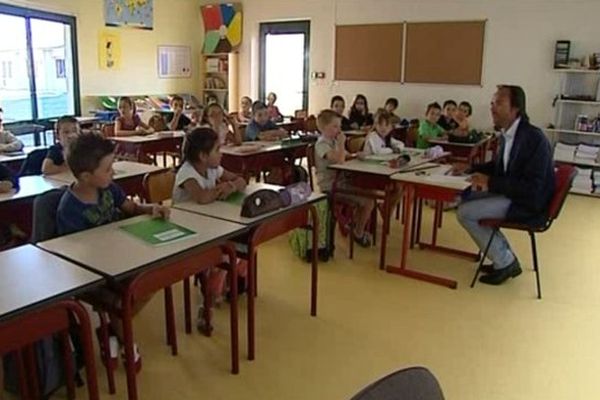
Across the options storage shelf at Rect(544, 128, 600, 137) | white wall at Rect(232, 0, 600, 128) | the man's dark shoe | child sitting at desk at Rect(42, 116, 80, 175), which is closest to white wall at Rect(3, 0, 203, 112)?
white wall at Rect(232, 0, 600, 128)

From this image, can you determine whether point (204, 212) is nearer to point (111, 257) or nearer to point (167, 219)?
point (167, 219)

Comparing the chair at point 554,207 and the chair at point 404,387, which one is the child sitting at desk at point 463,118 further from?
the chair at point 404,387

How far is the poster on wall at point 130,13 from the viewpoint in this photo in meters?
8.34

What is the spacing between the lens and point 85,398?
7.70ft

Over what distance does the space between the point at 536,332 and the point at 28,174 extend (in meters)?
3.48

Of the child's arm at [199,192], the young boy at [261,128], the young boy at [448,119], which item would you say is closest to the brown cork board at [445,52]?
the young boy at [448,119]

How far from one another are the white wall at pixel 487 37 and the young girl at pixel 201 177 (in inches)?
219

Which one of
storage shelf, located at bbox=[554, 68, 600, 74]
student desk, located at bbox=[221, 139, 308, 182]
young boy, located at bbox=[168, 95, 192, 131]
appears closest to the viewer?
student desk, located at bbox=[221, 139, 308, 182]

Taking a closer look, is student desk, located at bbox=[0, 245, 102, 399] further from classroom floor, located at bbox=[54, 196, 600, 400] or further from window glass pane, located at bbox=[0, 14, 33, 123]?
window glass pane, located at bbox=[0, 14, 33, 123]

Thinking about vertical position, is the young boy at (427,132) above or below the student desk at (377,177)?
above

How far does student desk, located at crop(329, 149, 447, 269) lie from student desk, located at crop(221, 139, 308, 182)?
1002 mm

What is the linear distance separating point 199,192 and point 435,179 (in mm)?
1653

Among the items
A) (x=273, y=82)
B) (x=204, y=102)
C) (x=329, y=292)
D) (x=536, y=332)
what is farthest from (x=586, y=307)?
(x=204, y=102)

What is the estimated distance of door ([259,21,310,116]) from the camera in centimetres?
919
